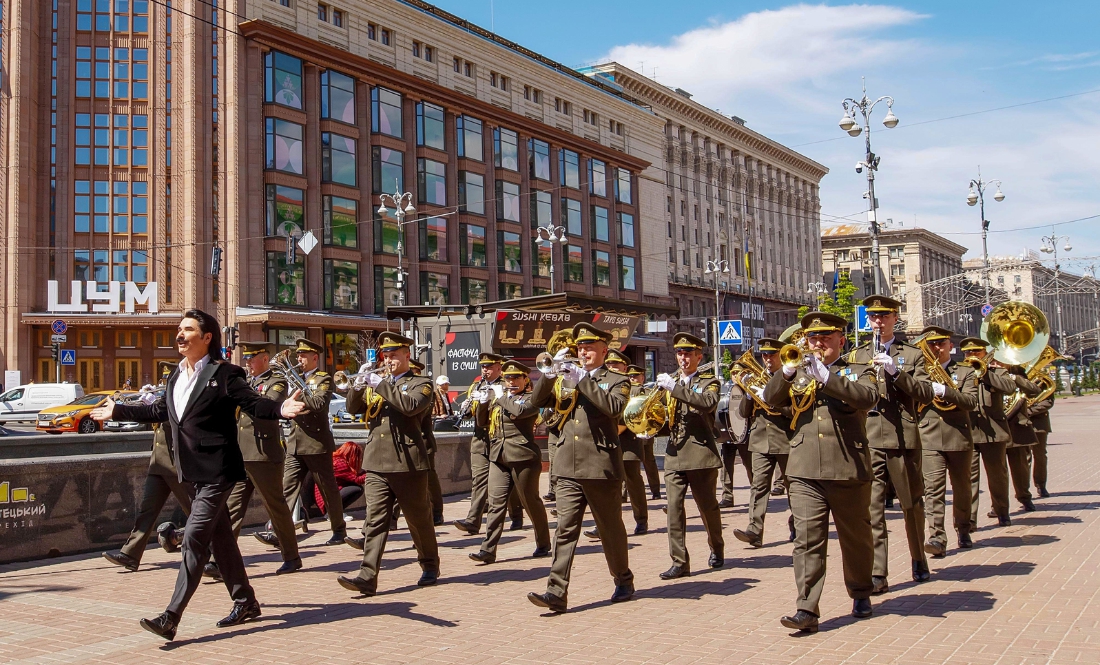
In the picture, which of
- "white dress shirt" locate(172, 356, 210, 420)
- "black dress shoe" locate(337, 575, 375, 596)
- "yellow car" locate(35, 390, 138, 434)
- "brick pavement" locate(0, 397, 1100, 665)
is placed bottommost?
"brick pavement" locate(0, 397, 1100, 665)

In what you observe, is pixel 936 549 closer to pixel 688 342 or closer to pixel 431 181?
pixel 688 342

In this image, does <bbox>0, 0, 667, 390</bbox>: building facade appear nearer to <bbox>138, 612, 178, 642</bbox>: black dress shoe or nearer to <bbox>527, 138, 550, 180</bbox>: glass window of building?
<bbox>527, 138, 550, 180</bbox>: glass window of building

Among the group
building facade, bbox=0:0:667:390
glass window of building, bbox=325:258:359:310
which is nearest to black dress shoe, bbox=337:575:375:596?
building facade, bbox=0:0:667:390

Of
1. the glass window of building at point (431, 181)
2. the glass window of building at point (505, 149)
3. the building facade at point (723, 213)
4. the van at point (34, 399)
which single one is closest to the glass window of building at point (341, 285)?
the glass window of building at point (431, 181)

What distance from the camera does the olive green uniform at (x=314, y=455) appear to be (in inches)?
383

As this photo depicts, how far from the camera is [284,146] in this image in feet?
141

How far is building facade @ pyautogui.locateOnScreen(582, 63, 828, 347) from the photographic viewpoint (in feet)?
233

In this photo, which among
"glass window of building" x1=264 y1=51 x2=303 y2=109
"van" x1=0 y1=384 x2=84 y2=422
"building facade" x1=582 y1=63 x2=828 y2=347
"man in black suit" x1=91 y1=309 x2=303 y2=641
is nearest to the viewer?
"man in black suit" x1=91 y1=309 x2=303 y2=641

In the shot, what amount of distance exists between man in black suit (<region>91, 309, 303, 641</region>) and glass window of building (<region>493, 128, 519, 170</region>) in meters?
48.1

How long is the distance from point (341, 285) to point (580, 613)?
39597 millimetres

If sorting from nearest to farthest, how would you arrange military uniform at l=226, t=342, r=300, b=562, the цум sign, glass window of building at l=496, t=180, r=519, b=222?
military uniform at l=226, t=342, r=300, b=562 → the цум sign → glass window of building at l=496, t=180, r=519, b=222

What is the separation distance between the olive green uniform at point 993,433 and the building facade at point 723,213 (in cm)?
5113

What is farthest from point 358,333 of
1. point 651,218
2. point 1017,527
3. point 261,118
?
point 1017,527

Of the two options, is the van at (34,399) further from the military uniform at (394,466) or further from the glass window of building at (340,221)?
the military uniform at (394,466)
